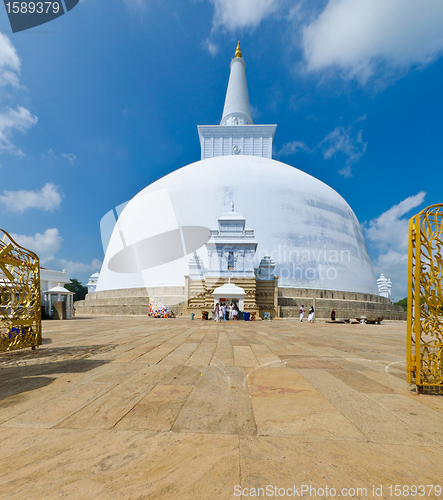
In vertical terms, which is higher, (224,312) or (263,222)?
(263,222)

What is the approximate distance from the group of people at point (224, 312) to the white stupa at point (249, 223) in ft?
18.6

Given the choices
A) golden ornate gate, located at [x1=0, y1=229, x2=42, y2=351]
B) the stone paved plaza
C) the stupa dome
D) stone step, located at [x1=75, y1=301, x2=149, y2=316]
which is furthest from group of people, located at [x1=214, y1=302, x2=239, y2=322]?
the stone paved plaza

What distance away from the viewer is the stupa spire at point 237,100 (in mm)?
38594

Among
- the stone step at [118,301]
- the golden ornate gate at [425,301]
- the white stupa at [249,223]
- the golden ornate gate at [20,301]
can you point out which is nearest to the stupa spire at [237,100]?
the white stupa at [249,223]

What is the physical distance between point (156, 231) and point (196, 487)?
26683 mm

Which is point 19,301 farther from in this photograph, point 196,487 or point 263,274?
point 263,274

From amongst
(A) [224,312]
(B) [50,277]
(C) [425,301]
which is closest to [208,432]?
(C) [425,301]

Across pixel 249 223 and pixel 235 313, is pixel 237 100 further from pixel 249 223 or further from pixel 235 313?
pixel 235 313

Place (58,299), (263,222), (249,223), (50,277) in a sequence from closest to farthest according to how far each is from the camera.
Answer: (58,299) < (249,223) < (263,222) < (50,277)

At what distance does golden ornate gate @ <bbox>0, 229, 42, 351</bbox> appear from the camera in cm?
546

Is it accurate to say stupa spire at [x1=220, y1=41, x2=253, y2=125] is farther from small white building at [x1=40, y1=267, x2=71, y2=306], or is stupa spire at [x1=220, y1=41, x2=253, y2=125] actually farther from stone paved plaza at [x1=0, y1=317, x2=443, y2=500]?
stone paved plaza at [x1=0, y1=317, x2=443, y2=500]

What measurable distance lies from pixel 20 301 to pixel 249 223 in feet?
71.7

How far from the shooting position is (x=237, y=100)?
1540 inches

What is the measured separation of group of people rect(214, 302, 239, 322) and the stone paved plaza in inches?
520
